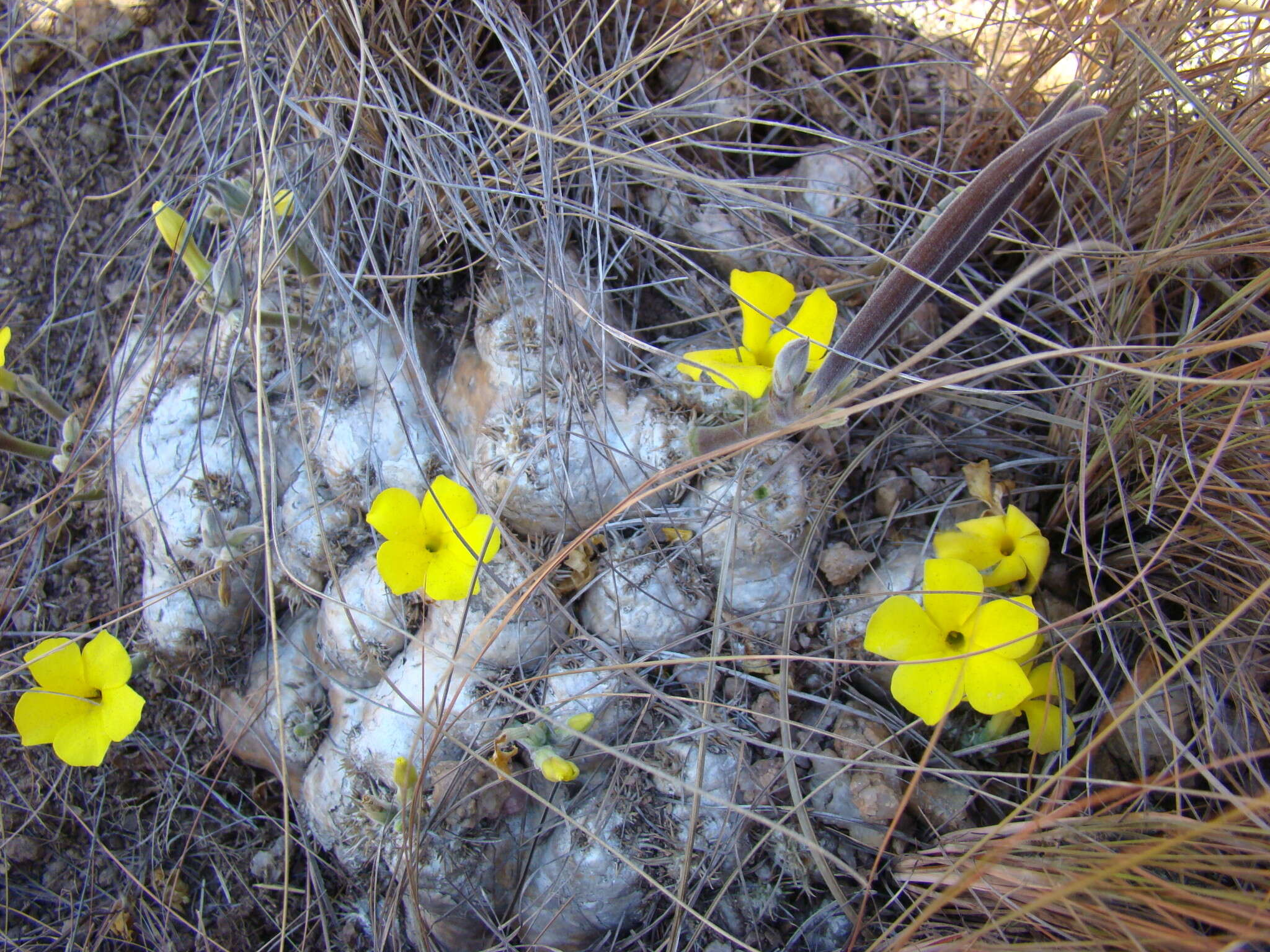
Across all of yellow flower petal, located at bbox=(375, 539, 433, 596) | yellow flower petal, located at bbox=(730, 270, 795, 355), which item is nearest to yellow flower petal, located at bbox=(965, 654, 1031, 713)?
yellow flower petal, located at bbox=(730, 270, 795, 355)

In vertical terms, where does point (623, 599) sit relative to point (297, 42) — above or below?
below

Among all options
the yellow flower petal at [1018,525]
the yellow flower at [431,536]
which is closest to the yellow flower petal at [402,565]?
the yellow flower at [431,536]

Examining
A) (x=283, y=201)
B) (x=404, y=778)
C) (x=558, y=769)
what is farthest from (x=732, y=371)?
(x=283, y=201)

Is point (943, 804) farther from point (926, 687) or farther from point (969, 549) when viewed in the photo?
point (969, 549)

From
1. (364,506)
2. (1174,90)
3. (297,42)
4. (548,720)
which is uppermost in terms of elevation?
(297,42)

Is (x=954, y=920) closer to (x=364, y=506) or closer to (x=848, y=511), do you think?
(x=848, y=511)

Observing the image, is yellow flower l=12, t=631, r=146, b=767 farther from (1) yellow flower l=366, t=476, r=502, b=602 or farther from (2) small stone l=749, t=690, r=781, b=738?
(2) small stone l=749, t=690, r=781, b=738

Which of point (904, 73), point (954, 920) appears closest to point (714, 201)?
point (904, 73)
